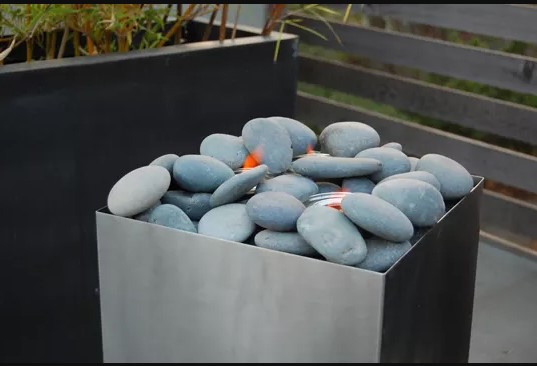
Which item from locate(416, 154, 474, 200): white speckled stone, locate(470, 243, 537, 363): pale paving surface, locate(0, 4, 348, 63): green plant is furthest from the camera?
locate(470, 243, 537, 363): pale paving surface

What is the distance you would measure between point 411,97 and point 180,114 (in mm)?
1272

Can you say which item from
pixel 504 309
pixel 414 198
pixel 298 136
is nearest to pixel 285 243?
pixel 414 198

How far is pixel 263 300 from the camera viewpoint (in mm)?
988

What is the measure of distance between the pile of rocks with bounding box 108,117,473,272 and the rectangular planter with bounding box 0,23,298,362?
534mm

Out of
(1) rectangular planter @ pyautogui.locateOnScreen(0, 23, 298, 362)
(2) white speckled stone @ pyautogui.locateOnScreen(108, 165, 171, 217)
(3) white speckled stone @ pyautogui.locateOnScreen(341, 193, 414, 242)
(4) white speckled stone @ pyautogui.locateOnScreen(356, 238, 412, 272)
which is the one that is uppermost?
(3) white speckled stone @ pyautogui.locateOnScreen(341, 193, 414, 242)

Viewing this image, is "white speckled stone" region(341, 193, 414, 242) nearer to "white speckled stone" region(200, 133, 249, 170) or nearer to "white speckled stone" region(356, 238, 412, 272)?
"white speckled stone" region(356, 238, 412, 272)

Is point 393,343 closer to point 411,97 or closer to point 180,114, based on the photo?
point 180,114

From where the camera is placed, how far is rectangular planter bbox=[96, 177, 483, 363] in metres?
0.96

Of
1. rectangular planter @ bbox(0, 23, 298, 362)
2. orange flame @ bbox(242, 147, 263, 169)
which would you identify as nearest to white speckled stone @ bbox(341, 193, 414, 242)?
orange flame @ bbox(242, 147, 263, 169)

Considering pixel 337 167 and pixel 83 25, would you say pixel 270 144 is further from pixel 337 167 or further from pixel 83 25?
pixel 83 25

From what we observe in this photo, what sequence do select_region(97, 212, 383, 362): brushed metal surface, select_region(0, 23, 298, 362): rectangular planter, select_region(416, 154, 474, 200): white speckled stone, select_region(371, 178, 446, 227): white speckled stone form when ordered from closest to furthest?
select_region(97, 212, 383, 362): brushed metal surface → select_region(371, 178, 446, 227): white speckled stone → select_region(416, 154, 474, 200): white speckled stone → select_region(0, 23, 298, 362): rectangular planter

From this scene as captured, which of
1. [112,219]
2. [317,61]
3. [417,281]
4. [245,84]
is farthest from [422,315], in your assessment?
[317,61]

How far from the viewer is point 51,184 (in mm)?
1688

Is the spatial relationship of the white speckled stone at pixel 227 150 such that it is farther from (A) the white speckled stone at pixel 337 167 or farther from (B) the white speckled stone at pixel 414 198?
(B) the white speckled stone at pixel 414 198
